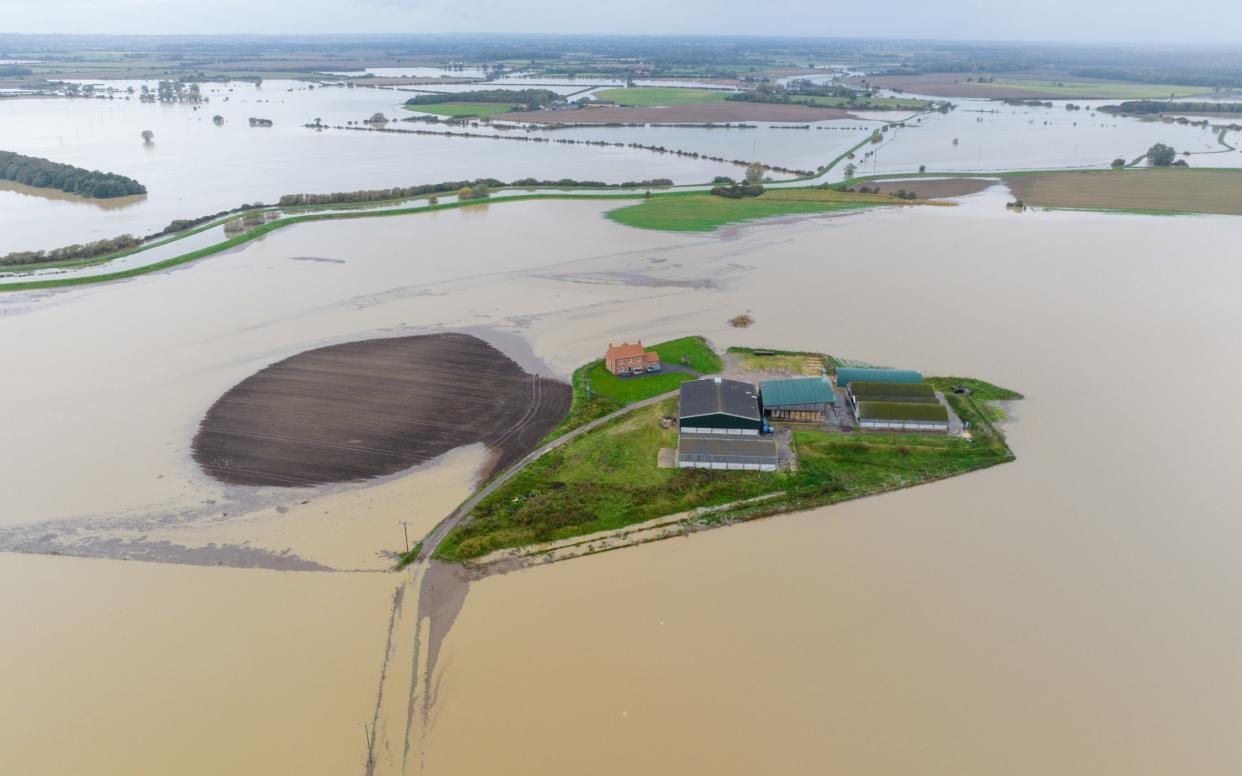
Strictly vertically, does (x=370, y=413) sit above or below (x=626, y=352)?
below

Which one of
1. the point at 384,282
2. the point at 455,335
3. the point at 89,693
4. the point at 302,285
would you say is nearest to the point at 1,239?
the point at 302,285

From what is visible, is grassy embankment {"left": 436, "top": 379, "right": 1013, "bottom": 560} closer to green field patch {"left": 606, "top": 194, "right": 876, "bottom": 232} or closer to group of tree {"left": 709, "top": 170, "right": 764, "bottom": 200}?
green field patch {"left": 606, "top": 194, "right": 876, "bottom": 232}

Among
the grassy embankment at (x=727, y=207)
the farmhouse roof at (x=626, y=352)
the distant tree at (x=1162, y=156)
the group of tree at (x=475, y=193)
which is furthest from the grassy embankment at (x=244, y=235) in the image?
the distant tree at (x=1162, y=156)

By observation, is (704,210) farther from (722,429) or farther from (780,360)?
(722,429)

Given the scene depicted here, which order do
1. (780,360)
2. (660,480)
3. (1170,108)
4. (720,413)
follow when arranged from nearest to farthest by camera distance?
(660,480)
(720,413)
(780,360)
(1170,108)

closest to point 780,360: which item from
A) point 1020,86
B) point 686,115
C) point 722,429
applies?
point 722,429

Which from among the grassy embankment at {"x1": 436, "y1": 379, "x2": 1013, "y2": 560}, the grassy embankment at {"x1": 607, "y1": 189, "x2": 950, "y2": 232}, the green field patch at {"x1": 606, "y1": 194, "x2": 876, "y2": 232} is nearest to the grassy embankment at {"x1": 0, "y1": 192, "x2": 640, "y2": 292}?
the green field patch at {"x1": 606, "y1": 194, "x2": 876, "y2": 232}

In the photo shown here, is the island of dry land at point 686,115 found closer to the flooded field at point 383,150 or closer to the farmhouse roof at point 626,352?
the flooded field at point 383,150
